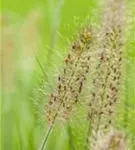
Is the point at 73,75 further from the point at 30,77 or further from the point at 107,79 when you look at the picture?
the point at 30,77

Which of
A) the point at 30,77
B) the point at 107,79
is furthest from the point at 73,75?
the point at 30,77

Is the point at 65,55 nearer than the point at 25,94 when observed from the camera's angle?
Yes

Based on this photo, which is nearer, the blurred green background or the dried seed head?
the dried seed head

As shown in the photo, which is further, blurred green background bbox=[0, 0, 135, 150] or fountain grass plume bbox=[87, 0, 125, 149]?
blurred green background bbox=[0, 0, 135, 150]

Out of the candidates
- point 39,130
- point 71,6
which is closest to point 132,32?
point 39,130

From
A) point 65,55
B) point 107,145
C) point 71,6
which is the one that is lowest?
point 107,145

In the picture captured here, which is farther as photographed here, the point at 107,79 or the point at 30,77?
the point at 30,77

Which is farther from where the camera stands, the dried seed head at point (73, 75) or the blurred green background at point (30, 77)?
the blurred green background at point (30, 77)

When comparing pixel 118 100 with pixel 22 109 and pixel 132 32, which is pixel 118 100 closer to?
pixel 132 32

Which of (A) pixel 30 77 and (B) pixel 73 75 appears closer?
(B) pixel 73 75

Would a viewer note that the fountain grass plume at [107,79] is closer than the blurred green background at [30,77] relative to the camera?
Yes

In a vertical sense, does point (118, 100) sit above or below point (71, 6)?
below
